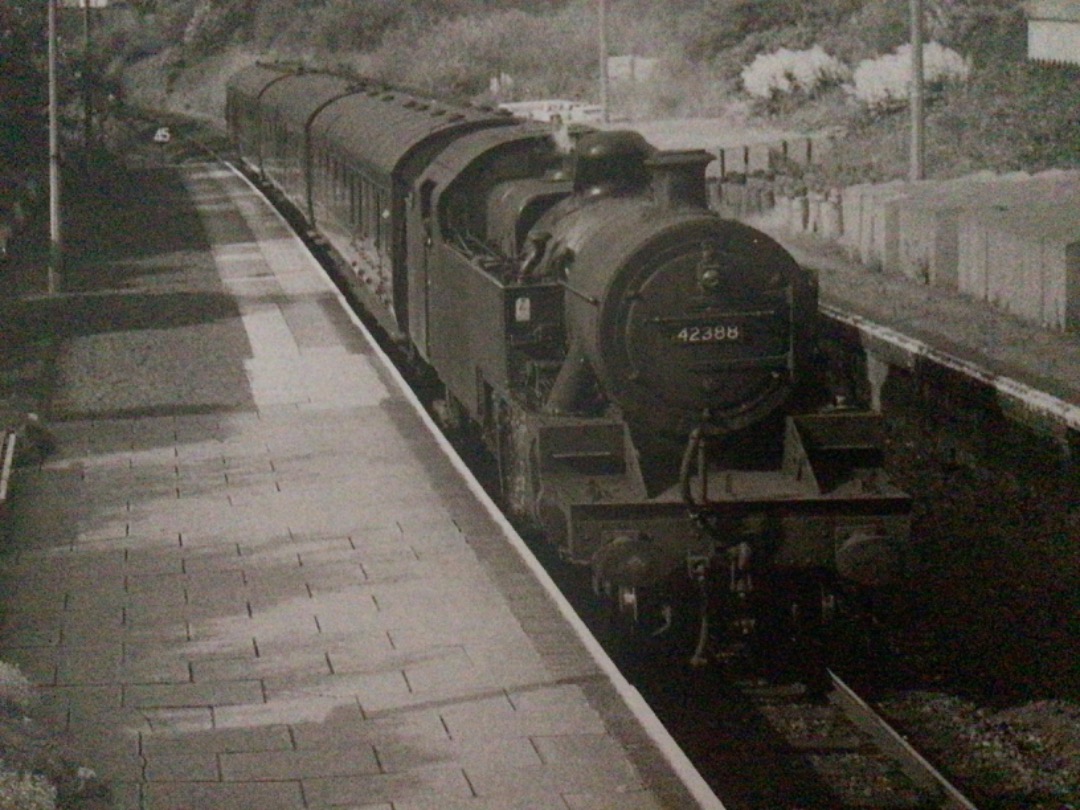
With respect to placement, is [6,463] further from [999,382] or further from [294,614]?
[999,382]

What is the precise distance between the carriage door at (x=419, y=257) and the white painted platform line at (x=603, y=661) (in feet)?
2.64

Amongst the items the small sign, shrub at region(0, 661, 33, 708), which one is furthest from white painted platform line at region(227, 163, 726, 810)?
shrub at region(0, 661, 33, 708)

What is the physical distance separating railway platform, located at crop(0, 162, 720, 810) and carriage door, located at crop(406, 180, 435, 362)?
758 millimetres

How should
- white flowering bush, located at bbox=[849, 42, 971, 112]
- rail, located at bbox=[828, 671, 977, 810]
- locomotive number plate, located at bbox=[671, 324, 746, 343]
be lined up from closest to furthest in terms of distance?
rail, located at bbox=[828, 671, 977, 810] < locomotive number plate, located at bbox=[671, 324, 746, 343] < white flowering bush, located at bbox=[849, 42, 971, 112]

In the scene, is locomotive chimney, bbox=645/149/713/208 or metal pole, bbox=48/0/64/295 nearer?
locomotive chimney, bbox=645/149/713/208

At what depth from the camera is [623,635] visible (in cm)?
1176

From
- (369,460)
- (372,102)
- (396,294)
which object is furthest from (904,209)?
(369,460)

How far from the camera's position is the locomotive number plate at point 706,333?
10.7 meters

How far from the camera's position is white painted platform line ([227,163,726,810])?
8359 mm

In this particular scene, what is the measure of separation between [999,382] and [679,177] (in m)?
5.28

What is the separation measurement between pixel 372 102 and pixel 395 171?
7007 mm

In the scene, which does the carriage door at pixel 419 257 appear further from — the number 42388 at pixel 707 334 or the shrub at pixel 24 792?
the shrub at pixel 24 792

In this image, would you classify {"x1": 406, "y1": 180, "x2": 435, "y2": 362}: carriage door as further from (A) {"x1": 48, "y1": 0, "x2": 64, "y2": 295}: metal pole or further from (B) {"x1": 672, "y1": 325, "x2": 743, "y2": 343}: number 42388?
(A) {"x1": 48, "y1": 0, "x2": 64, "y2": 295}: metal pole

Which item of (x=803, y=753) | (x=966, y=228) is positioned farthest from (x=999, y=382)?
(x=966, y=228)
